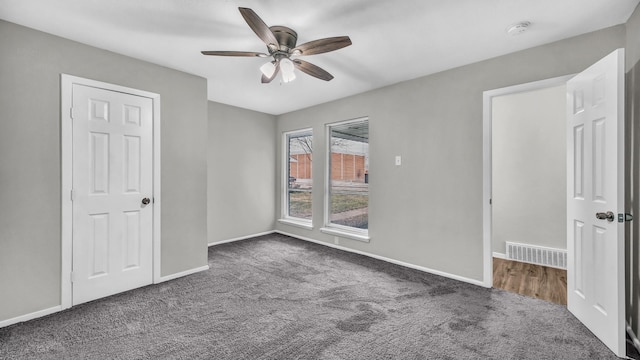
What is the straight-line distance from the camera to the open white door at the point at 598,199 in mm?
1810

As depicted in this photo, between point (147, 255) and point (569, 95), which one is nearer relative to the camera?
point (569, 95)

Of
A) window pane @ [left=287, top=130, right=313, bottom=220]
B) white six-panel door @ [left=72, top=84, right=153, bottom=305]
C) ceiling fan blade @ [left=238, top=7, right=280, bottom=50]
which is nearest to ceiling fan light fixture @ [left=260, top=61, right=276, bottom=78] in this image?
ceiling fan blade @ [left=238, top=7, right=280, bottom=50]

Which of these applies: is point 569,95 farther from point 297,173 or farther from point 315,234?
point 297,173

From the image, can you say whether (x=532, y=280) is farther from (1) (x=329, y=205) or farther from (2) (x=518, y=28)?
(1) (x=329, y=205)

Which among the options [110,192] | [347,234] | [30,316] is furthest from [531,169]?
[30,316]

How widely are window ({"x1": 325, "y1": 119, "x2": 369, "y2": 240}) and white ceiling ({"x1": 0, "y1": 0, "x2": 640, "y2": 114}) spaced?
1.46 metres

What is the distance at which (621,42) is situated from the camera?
88.4 inches

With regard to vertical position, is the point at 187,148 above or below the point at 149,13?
below

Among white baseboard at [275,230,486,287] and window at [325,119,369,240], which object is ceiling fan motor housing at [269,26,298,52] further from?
white baseboard at [275,230,486,287]

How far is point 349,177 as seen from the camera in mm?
4512

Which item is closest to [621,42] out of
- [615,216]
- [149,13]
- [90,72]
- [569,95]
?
[569,95]

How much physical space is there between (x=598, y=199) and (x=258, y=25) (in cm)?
272

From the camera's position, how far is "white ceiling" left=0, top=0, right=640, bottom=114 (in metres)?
1.96

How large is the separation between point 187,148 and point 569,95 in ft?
12.7
